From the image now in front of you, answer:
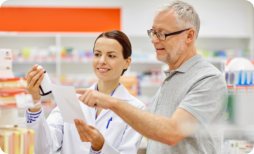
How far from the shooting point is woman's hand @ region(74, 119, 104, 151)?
200cm

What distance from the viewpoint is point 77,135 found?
7.56 feet

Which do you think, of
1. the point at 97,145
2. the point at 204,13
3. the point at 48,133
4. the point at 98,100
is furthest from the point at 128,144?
the point at 204,13

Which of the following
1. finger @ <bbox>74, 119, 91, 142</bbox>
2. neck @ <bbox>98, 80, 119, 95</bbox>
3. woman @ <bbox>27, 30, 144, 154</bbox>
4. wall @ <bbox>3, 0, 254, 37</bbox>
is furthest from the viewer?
wall @ <bbox>3, 0, 254, 37</bbox>

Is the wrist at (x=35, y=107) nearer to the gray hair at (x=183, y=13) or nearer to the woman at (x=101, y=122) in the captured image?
the woman at (x=101, y=122)

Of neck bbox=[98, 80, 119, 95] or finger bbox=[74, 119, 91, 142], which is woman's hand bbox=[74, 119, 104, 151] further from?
neck bbox=[98, 80, 119, 95]

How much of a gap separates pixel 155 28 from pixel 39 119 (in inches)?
29.7

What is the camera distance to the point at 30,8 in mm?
8336

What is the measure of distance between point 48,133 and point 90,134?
12.0 inches

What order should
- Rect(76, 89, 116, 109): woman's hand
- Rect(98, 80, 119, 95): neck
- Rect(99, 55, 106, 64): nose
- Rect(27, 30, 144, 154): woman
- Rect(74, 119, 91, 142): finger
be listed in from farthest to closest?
1. Rect(98, 80, 119, 95): neck
2. Rect(99, 55, 106, 64): nose
3. Rect(27, 30, 144, 154): woman
4. Rect(74, 119, 91, 142): finger
5. Rect(76, 89, 116, 109): woman's hand

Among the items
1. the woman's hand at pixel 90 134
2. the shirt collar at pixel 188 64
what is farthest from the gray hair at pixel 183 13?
the woman's hand at pixel 90 134

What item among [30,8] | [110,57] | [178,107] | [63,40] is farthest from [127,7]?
[178,107]

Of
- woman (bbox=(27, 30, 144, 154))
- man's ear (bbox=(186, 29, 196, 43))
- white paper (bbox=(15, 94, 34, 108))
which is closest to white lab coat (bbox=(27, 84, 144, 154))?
woman (bbox=(27, 30, 144, 154))

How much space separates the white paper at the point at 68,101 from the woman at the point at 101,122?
0.12 metres

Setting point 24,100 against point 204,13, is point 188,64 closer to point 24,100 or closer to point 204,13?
point 24,100
